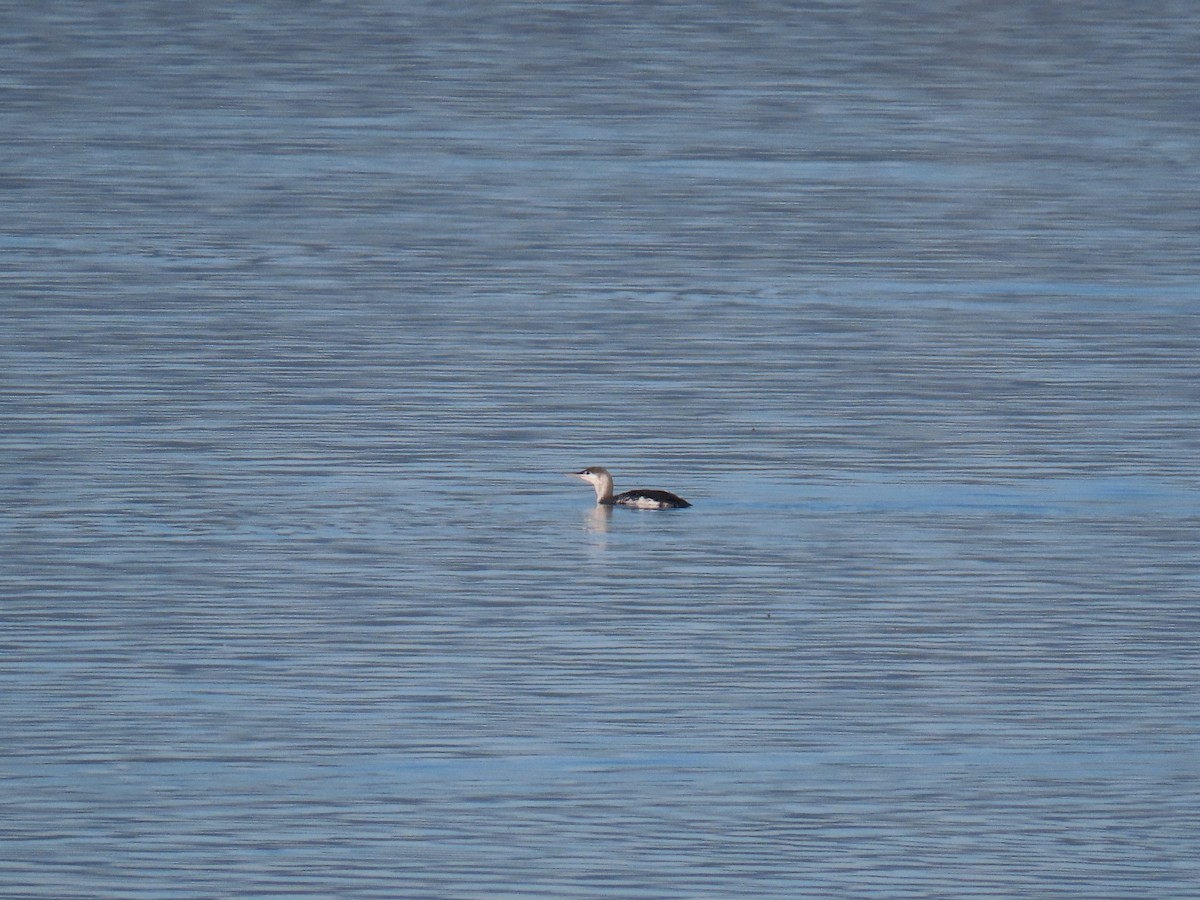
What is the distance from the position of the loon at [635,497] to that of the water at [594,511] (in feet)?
0.25

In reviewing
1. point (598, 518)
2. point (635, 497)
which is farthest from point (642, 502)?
point (598, 518)

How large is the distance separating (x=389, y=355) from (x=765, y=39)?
21.3m

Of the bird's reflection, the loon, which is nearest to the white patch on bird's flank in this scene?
the loon

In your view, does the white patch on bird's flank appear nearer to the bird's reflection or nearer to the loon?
the loon

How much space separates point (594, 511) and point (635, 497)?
29cm

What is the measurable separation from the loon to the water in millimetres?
75

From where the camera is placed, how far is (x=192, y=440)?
15.7 metres

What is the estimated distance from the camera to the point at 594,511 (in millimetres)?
14648

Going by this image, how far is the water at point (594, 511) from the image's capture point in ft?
32.7

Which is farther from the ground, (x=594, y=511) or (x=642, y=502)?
(x=642, y=502)

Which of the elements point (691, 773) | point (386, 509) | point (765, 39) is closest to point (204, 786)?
point (691, 773)

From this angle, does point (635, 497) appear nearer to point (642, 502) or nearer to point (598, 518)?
point (642, 502)

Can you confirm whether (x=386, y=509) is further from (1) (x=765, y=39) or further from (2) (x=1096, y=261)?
(1) (x=765, y=39)

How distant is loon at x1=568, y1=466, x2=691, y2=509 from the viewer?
14.4 metres
